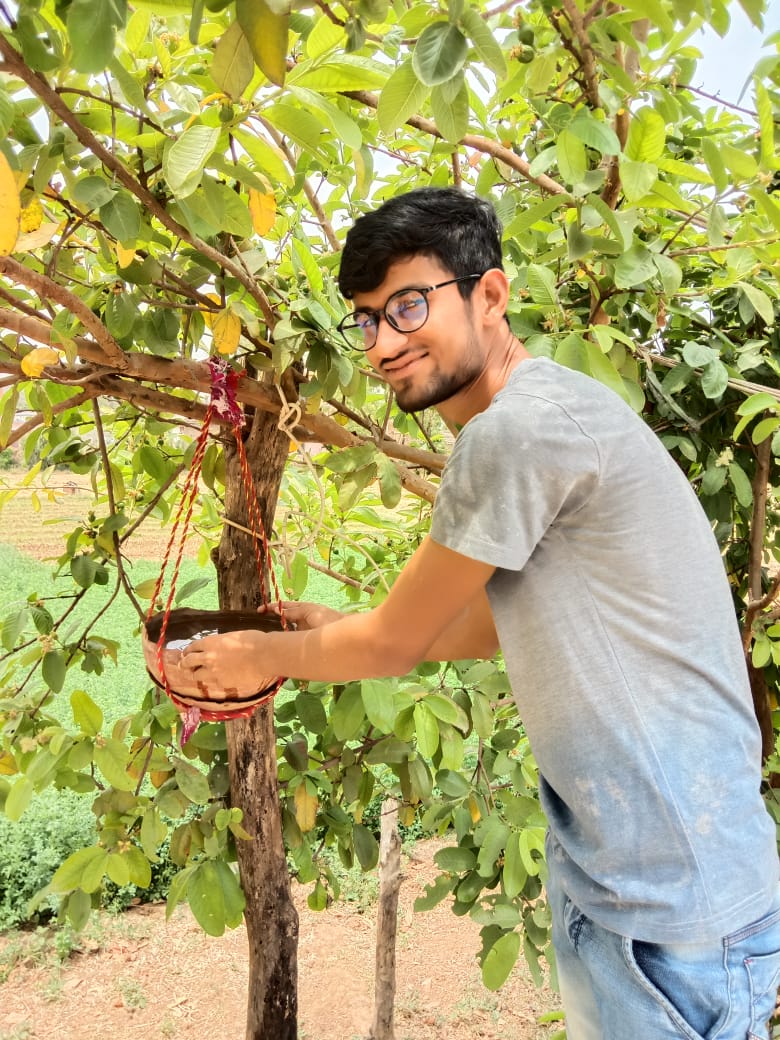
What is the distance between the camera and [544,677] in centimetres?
86

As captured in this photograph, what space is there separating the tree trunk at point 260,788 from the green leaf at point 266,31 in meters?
0.78

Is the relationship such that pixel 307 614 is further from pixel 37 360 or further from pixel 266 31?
pixel 266 31

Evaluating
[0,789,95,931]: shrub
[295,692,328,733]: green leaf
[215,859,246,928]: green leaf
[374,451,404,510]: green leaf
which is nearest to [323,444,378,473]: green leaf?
[374,451,404,510]: green leaf

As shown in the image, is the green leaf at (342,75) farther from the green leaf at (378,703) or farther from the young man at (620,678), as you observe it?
the green leaf at (378,703)

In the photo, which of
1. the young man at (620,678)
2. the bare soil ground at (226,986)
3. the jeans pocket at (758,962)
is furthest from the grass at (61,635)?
the jeans pocket at (758,962)

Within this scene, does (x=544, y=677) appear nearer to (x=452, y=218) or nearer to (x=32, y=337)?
(x=452, y=218)

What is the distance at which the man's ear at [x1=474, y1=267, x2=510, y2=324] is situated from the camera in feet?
3.26

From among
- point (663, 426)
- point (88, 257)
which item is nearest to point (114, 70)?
point (88, 257)

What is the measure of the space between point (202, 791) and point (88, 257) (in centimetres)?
102

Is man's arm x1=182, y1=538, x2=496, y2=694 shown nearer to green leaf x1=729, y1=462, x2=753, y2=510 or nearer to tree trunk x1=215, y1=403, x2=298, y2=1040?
tree trunk x1=215, y1=403, x2=298, y2=1040

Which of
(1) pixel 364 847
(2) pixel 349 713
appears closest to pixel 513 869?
(1) pixel 364 847

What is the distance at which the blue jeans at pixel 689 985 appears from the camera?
2.68 feet

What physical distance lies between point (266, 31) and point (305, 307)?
0.54 meters

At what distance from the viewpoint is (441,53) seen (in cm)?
70
